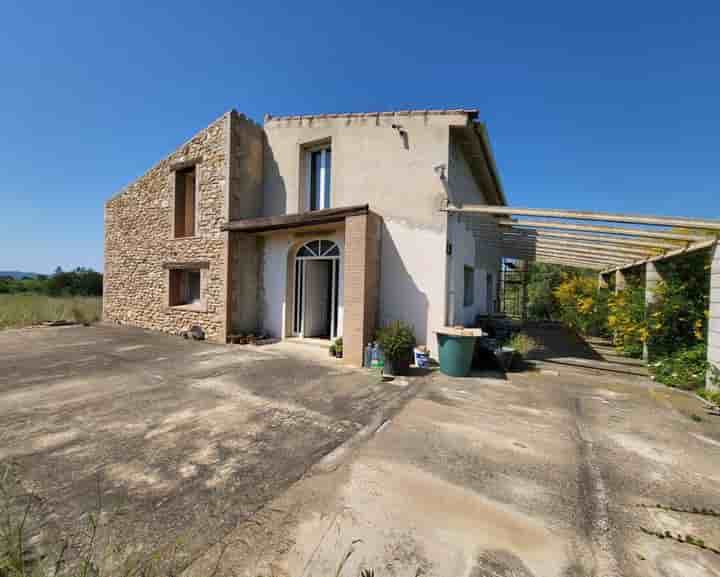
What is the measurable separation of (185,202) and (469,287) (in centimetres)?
1030

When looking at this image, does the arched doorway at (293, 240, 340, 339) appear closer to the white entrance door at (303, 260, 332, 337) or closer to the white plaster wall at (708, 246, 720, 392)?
the white entrance door at (303, 260, 332, 337)

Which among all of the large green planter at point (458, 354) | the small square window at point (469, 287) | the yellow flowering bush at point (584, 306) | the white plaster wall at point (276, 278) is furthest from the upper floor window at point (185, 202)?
the yellow flowering bush at point (584, 306)

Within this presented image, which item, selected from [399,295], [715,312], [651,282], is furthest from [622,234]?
[399,295]

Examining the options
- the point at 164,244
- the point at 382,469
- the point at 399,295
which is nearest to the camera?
the point at 382,469

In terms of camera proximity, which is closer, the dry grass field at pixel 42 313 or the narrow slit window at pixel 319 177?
the narrow slit window at pixel 319 177

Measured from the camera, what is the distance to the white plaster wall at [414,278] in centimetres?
715

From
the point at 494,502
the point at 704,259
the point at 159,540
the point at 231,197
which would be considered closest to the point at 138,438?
the point at 159,540

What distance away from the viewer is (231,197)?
9516 millimetres

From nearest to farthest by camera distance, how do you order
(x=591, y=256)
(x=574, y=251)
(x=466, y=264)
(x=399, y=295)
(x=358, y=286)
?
(x=358, y=286), (x=399, y=295), (x=466, y=264), (x=591, y=256), (x=574, y=251)

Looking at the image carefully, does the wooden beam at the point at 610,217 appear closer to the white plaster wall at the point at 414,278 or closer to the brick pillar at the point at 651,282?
the white plaster wall at the point at 414,278

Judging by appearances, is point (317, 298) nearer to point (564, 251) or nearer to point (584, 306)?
point (564, 251)

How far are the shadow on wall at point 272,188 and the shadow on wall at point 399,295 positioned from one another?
366 centimetres

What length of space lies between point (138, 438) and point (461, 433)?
3.62m

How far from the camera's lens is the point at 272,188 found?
390 inches
